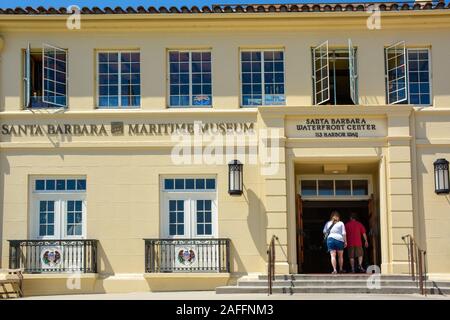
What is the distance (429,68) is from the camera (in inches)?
834

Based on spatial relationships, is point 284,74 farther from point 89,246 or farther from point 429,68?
point 89,246

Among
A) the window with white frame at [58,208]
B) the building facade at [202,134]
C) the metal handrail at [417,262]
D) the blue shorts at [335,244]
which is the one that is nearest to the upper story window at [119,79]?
the building facade at [202,134]

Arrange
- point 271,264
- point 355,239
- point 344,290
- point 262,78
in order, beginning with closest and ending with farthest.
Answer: point 344,290 → point 271,264 → point 355,239 → point 262,78

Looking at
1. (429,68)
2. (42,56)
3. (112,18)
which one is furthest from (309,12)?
(42,56)

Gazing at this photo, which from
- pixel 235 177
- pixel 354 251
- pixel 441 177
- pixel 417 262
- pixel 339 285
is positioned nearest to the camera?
pixel 339 285

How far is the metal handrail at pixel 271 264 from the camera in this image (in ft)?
59.8

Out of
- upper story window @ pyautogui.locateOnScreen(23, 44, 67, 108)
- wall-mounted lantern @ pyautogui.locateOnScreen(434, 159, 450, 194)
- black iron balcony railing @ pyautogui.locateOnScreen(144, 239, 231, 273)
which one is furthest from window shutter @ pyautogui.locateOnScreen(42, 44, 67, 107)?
wall-mounted lantern @ pyautogui.locateOnScreen(434, 159, 450, 194)

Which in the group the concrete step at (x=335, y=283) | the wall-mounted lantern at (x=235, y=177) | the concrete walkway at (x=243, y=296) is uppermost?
the wall-mounted lantern at (x=235, y=177)

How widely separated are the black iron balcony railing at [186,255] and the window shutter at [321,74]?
4.05 meters

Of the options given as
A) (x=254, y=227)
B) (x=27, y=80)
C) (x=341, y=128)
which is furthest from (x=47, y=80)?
(x=341, y=128)

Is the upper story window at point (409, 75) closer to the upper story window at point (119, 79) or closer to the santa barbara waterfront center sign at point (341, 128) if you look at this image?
the santa barbara waterfront center sign at point (341, 128)

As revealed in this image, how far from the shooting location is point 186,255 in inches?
810

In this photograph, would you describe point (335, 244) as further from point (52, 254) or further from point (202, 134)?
point (52, 254)

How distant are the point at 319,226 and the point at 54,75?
7.86 metres
